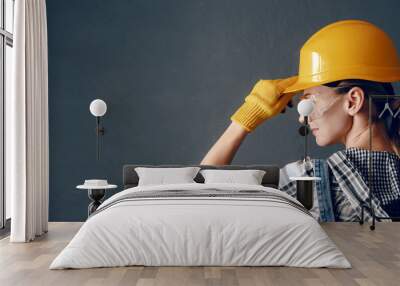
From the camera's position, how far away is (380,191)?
22.9ft

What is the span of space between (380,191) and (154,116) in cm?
300

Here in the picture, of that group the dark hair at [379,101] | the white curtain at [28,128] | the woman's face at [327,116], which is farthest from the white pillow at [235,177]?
the white curtain at [28,128]

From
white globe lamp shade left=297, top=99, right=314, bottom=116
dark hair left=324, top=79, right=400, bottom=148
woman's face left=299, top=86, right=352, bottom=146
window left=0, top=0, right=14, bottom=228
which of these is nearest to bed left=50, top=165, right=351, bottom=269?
window left=0, top=0, right=14, bottom=228

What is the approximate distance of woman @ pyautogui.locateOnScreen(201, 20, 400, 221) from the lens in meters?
6.95

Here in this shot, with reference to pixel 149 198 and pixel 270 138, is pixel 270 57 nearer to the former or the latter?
pixel 270 138

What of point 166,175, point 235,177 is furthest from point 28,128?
point 235,177

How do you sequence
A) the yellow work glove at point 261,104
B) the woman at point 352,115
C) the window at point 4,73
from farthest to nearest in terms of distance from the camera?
the yellow work glove at point 261,104 → the woman at point 352,115 → the window at point 4,73

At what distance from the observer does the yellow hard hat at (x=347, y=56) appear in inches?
271

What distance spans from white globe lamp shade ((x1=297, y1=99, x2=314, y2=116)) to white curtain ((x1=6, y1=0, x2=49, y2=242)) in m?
3.02

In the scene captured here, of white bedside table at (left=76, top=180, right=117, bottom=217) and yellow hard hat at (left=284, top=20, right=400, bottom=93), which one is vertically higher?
yellow hard hat at (left=284, top=20, right=400, bottom=93)

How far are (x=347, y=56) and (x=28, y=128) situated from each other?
3849mm

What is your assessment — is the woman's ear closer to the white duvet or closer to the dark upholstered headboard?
the dark upholstered headboard

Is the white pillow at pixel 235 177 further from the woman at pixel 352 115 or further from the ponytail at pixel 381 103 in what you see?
the ponytail at pixel 381 103

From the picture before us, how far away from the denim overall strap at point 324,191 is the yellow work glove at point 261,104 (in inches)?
34.8
